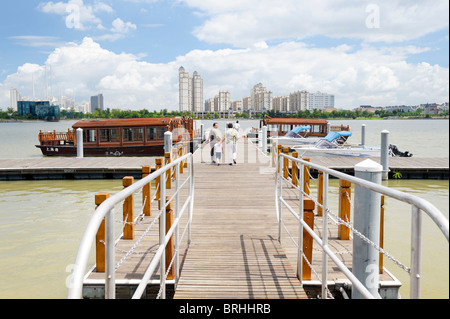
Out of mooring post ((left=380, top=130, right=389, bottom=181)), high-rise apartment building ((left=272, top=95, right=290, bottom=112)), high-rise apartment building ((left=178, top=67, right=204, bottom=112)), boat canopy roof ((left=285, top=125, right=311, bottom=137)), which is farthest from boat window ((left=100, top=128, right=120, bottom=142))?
high-rise apartment building ((left=272, top=95, right=290, bottom=112))

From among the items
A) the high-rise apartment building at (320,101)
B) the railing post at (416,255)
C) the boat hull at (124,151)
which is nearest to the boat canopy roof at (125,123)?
the boat hull at (124,151)

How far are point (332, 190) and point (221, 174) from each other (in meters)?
4.58

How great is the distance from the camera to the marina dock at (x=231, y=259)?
4152mm

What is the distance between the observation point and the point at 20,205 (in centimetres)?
1197

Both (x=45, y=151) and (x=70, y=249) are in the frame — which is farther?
(x=45, y=151)

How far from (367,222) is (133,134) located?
2302 centimetres

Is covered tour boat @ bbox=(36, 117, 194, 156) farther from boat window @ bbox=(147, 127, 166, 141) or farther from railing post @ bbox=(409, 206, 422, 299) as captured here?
railing post @ bbox=(409, 206, 422, 299)

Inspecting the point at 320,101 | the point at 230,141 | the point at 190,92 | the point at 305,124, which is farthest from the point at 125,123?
the point at 320,101

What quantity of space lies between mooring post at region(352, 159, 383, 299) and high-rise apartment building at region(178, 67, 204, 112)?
14392cm

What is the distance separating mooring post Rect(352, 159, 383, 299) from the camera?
3268mm
